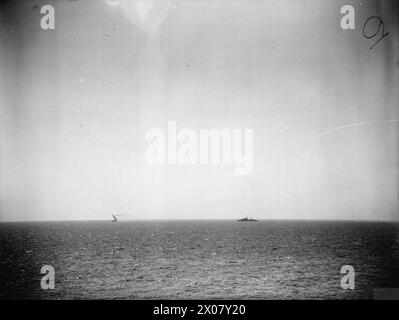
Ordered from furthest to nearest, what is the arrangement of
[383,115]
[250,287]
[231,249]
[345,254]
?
[231,249] → [345,254] → [250,287] → [383,115]

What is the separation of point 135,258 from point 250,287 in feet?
55.9

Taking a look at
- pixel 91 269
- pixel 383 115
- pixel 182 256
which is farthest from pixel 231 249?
pixel 383 115

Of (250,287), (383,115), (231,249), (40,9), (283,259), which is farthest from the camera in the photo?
(231,249)
